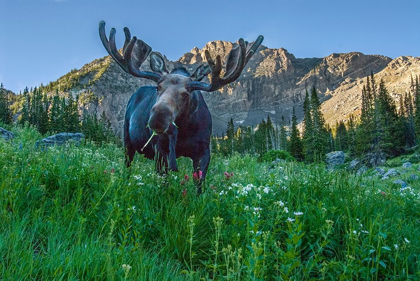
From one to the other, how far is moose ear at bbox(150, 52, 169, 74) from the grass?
2441 millimetres

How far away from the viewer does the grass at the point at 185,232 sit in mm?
2186

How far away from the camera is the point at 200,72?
6.02 meters

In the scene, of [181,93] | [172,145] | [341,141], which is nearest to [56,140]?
[172,145]

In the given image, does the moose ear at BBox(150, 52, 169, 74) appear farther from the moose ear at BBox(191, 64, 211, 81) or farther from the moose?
the moose ear at BBox(191, 64, 211, 81)

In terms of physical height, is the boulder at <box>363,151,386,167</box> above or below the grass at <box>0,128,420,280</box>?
below

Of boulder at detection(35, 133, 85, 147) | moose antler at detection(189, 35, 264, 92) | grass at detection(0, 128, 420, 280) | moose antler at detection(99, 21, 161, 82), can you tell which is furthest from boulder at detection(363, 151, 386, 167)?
grass at detection(0, 128, 420, 280)

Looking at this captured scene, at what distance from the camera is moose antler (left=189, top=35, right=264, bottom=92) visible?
5.56m

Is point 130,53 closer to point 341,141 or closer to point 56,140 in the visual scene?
point 56,140

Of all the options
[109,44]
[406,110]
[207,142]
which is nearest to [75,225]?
[207,142]

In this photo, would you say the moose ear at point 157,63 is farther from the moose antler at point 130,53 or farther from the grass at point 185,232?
the grass at point 185,232

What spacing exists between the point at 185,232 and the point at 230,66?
A: 13.0 feet

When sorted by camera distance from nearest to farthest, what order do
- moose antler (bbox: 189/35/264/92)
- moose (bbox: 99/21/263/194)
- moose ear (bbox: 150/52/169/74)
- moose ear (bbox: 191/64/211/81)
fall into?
1. moose (bbox: 99/21/263/194)
2. moose antler (bbox: 189/35/264/92)
3. moose ear (bbox: 191/64/211/81)
4. moose ear (bbox: 150/52/169/74)

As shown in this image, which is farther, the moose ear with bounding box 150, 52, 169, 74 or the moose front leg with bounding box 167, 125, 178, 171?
the moose ear with bounding box 150, 52, 169, 74

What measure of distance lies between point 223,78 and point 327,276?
4301 millimetres
